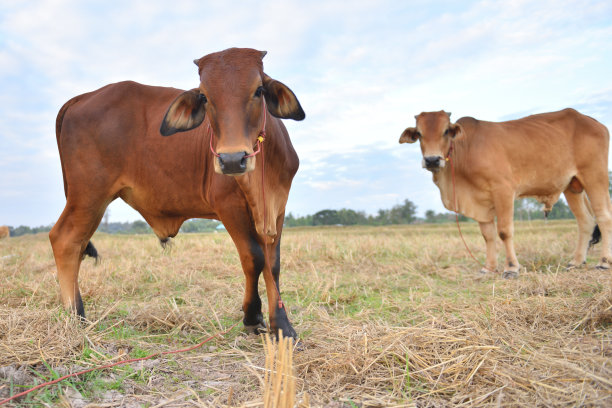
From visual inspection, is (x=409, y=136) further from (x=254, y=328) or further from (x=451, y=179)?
(x=254, y=328)

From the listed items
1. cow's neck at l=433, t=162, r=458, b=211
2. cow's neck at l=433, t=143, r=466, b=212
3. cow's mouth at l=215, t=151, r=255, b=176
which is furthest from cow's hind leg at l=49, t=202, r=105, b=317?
cow's neck at l=433, t=162, r=458, b=211

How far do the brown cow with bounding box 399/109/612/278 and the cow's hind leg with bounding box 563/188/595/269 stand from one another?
0.05 ft

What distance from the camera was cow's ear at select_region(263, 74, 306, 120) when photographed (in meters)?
2.66

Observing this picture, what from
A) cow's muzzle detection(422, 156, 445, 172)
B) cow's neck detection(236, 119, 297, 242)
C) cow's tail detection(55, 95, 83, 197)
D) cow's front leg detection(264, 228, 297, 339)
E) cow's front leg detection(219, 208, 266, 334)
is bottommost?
cow's front leg detection(264, 228, 297, 339)

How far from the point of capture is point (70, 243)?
3422 millimetres

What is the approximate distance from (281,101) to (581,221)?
588 cm

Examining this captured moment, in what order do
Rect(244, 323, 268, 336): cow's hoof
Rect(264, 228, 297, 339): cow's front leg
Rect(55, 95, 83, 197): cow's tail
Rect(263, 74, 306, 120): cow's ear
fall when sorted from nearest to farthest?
Rect(263, 74, 306, 120): cow's ear < Rect(264, 228, 297, 339): cow's front leg < Rect(244, 323, 268, 336): cow's hoof < Rect(55, 95, 83, 197): cow's tail

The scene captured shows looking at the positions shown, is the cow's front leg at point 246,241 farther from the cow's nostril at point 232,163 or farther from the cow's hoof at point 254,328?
the cow's nostril at point 232,163

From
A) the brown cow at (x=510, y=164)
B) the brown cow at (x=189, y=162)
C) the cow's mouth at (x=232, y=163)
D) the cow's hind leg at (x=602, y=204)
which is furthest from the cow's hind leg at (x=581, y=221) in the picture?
the cow's mouth at (x=232, y=163)

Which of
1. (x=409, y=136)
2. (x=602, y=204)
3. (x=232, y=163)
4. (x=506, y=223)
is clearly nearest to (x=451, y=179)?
(x=409, y=136)

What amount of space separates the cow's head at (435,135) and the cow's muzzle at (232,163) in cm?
411

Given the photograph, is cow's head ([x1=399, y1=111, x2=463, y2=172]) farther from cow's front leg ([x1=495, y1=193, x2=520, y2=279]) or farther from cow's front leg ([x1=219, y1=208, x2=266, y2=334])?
cow's front leg ([x1=219, y1=208, x2=266, y2=334])

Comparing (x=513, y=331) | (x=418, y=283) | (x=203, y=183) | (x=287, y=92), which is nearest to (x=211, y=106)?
(x=287, y=92)

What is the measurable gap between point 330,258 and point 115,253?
4291 mm
